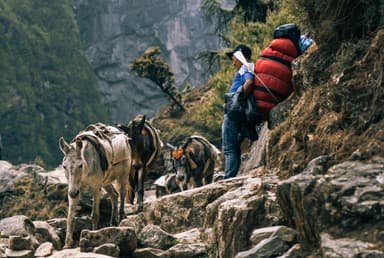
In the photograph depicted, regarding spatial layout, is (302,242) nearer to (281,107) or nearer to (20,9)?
(281,107)

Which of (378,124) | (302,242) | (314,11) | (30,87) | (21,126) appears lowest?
(302,242)

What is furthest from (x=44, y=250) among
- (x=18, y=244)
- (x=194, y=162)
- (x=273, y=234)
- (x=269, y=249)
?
(x=194, y=162)

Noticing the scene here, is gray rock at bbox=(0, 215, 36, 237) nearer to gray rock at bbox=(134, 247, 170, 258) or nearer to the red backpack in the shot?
gray rock at bbox=(134, 247, 170, 258)

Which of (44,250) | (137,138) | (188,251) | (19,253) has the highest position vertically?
(137,138)

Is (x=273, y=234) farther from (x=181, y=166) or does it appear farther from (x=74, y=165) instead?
(x=181, y=166)

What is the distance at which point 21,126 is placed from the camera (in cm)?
9769

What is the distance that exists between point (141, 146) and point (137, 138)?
21 centimetres

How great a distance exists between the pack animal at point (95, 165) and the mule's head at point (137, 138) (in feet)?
7.80

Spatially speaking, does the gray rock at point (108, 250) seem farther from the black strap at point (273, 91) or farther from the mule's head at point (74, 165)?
the black strap at point (273, 91)

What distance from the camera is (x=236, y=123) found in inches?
465

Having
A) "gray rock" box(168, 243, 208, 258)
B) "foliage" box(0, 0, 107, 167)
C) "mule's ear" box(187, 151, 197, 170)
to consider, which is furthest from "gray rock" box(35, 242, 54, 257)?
"foliage" box(0, 0, 107, 167)

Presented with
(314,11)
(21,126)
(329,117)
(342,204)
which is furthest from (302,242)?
(21,126)

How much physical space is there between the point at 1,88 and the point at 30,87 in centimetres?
426

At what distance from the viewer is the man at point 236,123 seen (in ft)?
38.0
